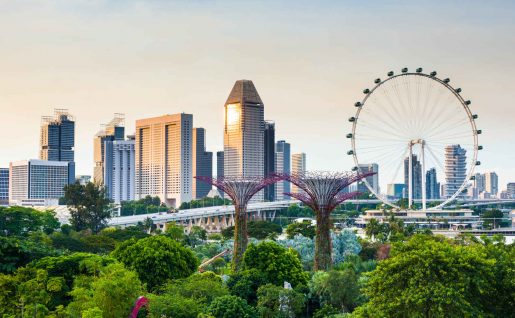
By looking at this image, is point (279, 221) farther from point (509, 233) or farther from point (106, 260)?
point (106, 260)

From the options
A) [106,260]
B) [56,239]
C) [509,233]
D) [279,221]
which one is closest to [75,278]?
[106,260]

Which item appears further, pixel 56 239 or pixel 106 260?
pixel 56 239

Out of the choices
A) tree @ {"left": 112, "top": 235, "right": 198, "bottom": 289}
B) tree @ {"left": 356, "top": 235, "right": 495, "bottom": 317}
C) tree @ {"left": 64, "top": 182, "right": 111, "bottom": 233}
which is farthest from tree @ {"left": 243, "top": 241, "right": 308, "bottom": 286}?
tree @ {"left": 64, "top": 182, "right": 111, "bottom": 233}

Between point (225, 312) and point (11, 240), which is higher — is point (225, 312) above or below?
below

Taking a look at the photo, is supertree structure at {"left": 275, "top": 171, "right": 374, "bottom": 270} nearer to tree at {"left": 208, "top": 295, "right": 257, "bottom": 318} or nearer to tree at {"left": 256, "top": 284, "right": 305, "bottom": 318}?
tree at {"left": 256, "top": 284, "right": 305, "bottom": 318}

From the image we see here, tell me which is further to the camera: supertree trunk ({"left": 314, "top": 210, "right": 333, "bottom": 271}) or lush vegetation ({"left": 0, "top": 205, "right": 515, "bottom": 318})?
supertree trunk ({"left": 314, "top": 210, "right": 333, "bottom": 271})
